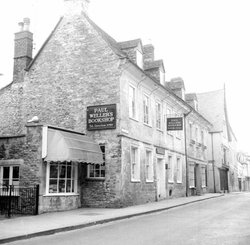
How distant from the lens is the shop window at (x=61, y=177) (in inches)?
643

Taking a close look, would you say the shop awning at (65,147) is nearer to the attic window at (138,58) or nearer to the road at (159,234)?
the road at (159,234)

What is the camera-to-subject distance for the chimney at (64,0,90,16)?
21.1m

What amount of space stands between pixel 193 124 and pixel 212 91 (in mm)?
18765

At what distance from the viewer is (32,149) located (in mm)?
16031

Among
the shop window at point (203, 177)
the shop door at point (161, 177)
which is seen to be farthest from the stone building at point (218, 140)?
the shop door at point (161, 177)

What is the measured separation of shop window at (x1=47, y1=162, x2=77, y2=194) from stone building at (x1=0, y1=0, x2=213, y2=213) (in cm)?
4

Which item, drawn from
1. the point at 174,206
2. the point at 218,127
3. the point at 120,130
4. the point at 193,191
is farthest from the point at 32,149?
the point at 218,127

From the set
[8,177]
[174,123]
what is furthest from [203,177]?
[8,177]

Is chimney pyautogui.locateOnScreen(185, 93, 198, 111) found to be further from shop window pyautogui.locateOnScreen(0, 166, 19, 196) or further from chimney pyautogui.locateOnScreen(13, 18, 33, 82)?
shop window pyautogui.locateOnScreen(0, 166, 19, 196)

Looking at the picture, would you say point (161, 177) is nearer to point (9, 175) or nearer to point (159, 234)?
point (9, 175)

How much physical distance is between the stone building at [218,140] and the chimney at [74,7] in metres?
28.0

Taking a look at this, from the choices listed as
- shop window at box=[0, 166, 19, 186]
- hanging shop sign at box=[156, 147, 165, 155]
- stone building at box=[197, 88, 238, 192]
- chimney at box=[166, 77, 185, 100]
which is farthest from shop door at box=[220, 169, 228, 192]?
shop window at box=[0, 166, 19, 186]

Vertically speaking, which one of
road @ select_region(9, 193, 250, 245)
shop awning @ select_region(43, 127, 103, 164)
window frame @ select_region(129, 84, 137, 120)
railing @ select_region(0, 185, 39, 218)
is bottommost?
road @ select_region(9, 193, 250, 245)

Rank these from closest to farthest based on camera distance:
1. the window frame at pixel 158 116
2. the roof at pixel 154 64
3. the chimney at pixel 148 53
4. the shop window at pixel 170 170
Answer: the window frame at pixel 158 116, the roof at pixel 154 64, the shop window at pixel 170 170, the chimney at pixel 148 53
